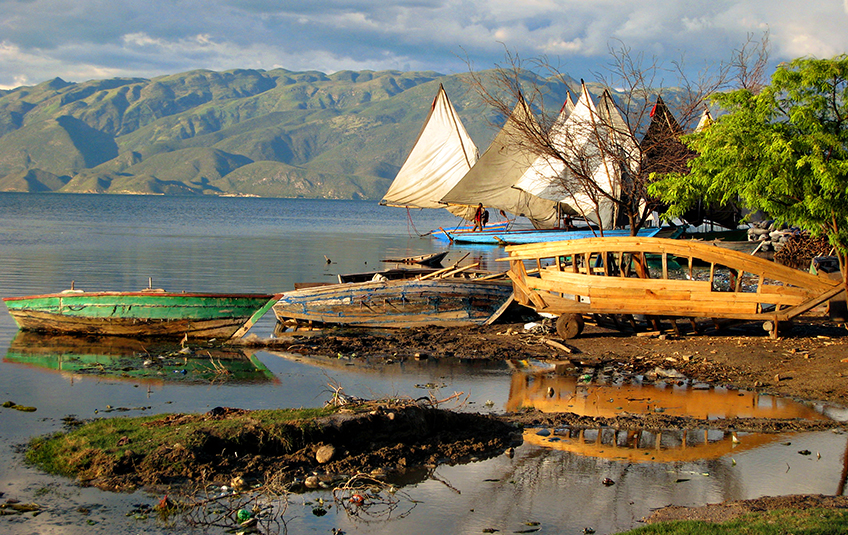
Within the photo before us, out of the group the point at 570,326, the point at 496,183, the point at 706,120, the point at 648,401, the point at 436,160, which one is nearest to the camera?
the point at 648,401

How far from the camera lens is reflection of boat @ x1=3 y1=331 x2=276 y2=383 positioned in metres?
13.7

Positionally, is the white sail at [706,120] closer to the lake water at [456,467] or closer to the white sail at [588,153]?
the white sail at [588,153]

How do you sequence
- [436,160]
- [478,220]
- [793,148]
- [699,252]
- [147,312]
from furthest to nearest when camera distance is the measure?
1. [478,220]
2. [436,160]
3. [147,312]
4. [699,252]
5. [793,148]

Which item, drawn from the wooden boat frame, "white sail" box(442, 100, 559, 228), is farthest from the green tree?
"white sail" box(442, 100, 559, 228)

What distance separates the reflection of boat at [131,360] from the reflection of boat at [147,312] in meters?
0.34

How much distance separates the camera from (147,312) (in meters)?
17.3

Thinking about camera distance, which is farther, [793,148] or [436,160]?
[436,160]

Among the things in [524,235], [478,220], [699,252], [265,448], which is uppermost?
[478,220]

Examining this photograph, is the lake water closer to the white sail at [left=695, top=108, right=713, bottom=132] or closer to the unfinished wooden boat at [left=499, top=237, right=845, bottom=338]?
the unfinished wooden boat at [left=499, top=237, right=845, bottom=338]

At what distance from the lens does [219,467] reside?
7922 millimetres

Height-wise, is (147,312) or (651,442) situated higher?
(147,312)

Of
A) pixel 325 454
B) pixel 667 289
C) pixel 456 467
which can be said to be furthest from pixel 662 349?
pixel 325 454

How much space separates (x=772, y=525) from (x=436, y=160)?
129 ft

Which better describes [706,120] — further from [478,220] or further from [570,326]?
[478,220]
